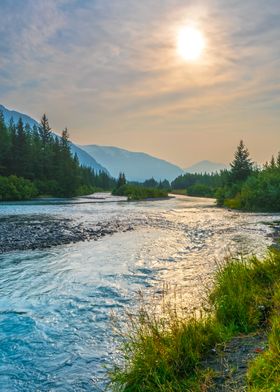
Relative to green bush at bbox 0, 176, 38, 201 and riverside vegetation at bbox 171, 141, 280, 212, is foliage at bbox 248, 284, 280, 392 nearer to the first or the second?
riverside vegetation at bbox 171, 141, 280, 212

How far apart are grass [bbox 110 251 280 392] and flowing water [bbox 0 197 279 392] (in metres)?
1.12

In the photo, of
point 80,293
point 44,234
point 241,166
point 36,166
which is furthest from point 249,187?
point 36,166

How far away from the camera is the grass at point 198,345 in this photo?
15.1 ft

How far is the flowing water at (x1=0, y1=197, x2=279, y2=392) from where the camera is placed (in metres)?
6.42

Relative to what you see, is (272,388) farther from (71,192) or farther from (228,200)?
(71,192)

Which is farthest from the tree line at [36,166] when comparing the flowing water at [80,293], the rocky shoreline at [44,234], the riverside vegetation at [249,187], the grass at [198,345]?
the grass at [198,345]

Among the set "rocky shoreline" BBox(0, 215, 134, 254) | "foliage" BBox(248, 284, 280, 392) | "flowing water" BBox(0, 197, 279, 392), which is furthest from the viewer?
"rocky shoreline" BBox(0, 215, 134, 254)

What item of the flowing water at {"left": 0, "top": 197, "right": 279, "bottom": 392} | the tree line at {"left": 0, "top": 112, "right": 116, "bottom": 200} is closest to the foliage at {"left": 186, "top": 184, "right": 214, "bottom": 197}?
the tree line at {"left": 0, "top": 112, "right": 116, "bottom": 200}

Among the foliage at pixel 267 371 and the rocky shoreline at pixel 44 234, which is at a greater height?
the foliage at pixel 267 371

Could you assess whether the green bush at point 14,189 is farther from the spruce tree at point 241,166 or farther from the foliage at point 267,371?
the foliage at point 267,371

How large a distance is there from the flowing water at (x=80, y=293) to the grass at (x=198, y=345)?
112 cm

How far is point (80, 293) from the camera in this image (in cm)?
1096

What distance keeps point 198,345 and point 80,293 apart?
6002 millimetres

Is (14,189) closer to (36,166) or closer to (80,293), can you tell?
(36,166)
